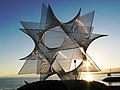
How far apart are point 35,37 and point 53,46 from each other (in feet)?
12.7

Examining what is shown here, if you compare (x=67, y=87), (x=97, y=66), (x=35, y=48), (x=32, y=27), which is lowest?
(x=67, y=87)

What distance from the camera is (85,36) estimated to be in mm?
48781

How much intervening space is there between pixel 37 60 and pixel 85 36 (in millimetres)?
10383

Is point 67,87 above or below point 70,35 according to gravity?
below

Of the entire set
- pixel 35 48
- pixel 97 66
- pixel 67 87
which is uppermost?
pixel 35 48

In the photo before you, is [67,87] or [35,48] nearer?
[67,87]

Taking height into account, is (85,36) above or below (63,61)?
above

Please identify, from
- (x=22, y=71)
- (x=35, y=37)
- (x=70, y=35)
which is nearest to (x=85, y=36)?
(x=70, y=35)

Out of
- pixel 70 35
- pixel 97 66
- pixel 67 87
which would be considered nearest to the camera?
pixel 67 87

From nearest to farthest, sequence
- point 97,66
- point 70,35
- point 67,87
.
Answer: point 67,87 < point 70,35 < point 97,66

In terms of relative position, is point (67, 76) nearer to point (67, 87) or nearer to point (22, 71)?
point (67, 87)

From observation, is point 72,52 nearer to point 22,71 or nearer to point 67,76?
point 67,76

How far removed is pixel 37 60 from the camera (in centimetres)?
5028

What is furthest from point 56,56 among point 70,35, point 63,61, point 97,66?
point 97,66
